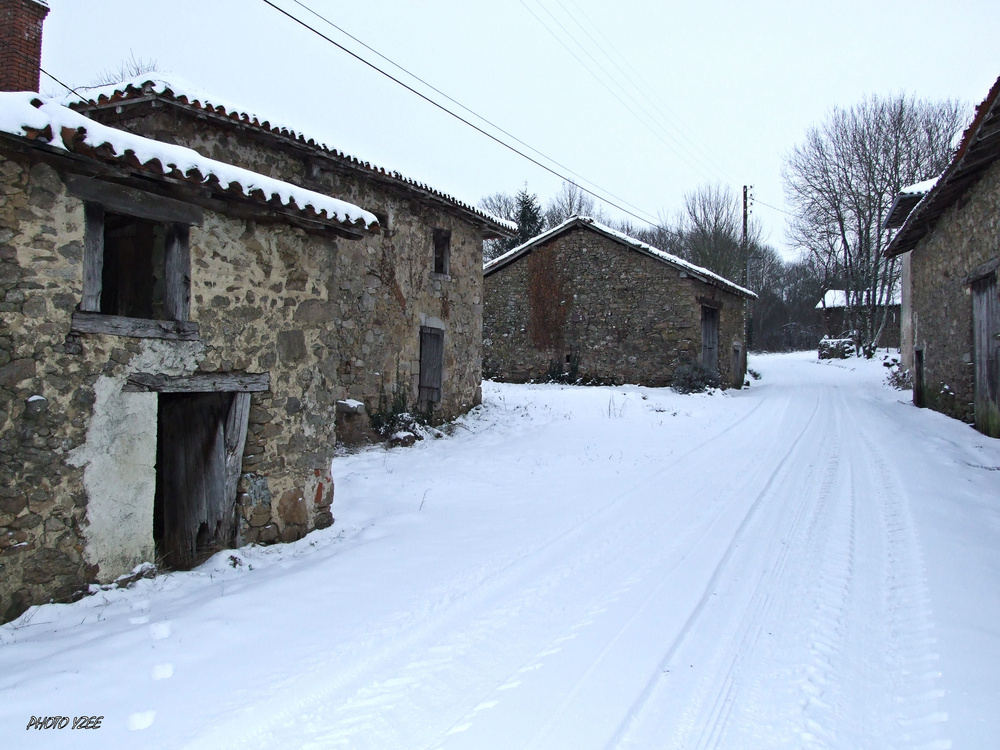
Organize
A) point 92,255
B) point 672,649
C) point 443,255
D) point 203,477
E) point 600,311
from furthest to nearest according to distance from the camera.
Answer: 1. point 600,311
2. point 443,255
3. point 203,477
4. point 92,255
5. point 672,649

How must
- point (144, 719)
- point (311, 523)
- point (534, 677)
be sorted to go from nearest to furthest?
point (144, 719) → point (534, 677) → point (311, 523)

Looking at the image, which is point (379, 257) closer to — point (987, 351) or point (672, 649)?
point (672, 649)

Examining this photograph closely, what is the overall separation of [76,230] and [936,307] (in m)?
15.6

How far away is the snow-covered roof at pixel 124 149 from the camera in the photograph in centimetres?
383

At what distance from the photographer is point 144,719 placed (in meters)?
3.01

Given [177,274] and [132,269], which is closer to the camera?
[177,274]

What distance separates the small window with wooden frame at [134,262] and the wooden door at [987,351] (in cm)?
1152

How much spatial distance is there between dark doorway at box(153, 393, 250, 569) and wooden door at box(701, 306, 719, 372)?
670 inches

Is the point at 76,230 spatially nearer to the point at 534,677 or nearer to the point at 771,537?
the point at 534,677

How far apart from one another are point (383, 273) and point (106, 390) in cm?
715

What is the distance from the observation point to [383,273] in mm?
11328

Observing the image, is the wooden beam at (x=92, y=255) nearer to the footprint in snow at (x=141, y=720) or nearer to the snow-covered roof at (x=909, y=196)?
the footprint in snow at (x=141, y=720)

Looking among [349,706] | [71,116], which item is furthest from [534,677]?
[71,116]

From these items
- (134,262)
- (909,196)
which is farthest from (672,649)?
(909,196)
